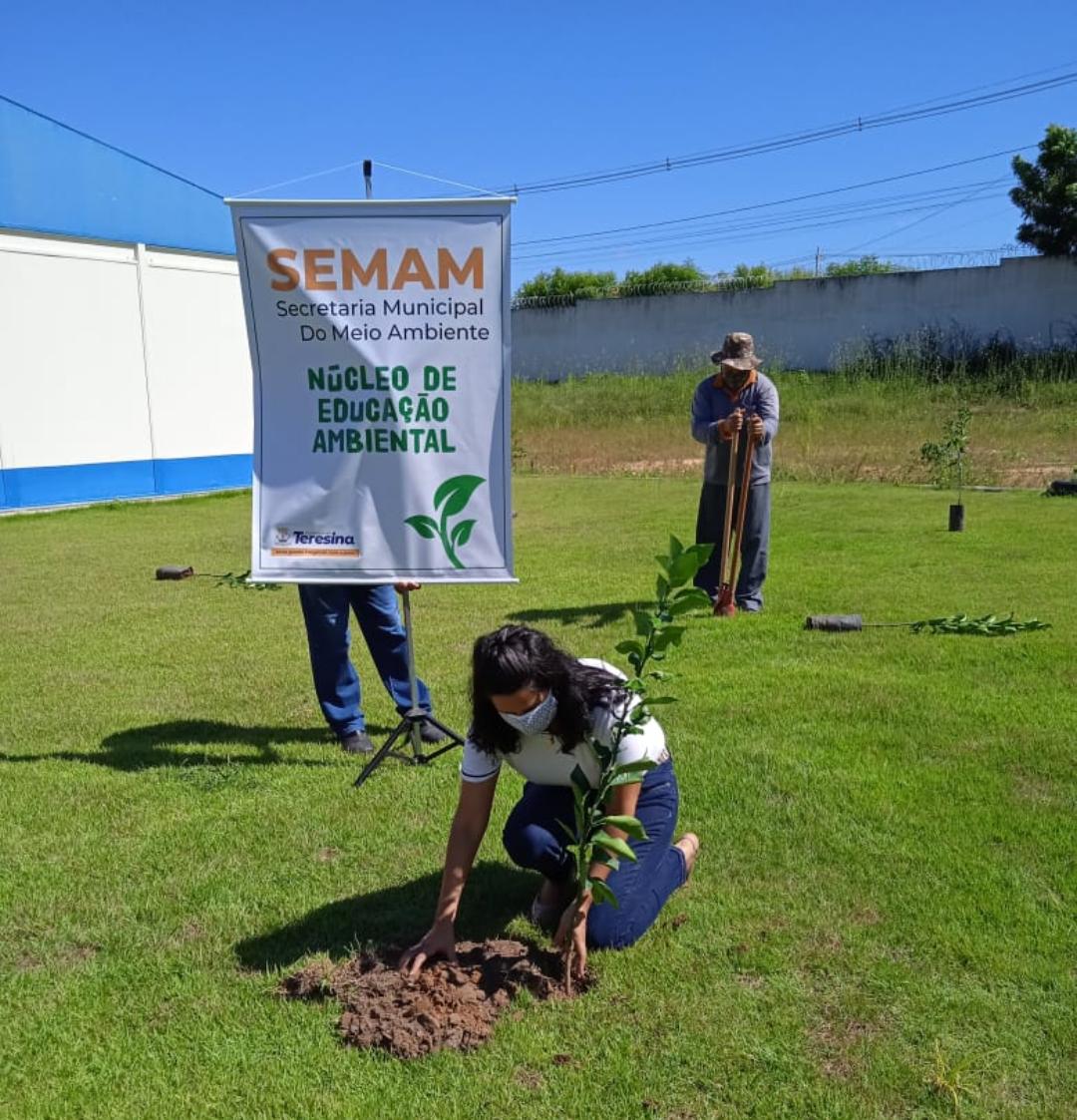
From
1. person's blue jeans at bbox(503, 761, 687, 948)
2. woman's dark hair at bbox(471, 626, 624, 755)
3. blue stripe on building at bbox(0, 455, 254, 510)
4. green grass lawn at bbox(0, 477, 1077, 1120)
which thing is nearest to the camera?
green grass lawn at bbox(0, 477, 1077, 1120)

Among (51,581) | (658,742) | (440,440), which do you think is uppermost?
(440,440)

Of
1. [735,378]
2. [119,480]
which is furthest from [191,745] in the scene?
[119,480]

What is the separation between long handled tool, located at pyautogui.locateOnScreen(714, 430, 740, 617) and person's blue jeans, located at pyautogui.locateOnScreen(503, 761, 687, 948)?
173 inches

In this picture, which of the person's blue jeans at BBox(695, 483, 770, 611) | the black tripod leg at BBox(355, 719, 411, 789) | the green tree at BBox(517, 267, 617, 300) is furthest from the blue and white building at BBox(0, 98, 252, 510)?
the green tree at BBox(517, 267, 617, 300)

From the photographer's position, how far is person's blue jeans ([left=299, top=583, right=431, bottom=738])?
A: 17.8 feet

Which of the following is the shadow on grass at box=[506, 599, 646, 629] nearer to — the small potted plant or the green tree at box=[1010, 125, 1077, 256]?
the small potted plant

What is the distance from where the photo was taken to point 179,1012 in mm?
3201

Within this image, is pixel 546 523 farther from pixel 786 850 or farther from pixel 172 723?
pixel 786 850

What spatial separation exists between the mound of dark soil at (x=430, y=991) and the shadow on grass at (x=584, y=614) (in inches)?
183

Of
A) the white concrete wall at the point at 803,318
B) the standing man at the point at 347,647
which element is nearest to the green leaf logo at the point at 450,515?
the standing man at the point at 347,647

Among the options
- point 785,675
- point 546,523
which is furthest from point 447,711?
point 546,523

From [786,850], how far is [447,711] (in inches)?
93.4

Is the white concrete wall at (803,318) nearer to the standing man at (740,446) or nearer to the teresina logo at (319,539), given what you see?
the standing man at (740,446)

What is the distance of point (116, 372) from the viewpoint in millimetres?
18953
